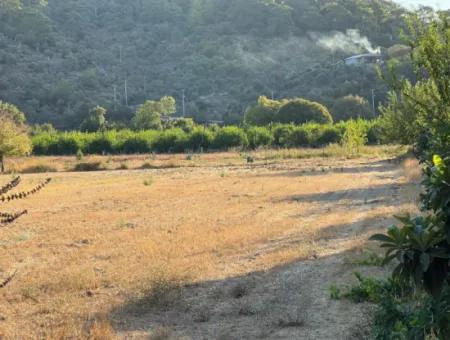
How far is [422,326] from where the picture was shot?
3.93m

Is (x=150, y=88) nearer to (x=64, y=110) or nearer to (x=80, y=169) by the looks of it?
(x=64, y=110)

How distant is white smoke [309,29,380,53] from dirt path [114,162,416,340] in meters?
128

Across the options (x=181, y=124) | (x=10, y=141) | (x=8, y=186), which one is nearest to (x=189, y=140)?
(x=181, y=124)

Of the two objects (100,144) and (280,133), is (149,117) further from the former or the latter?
(280,133)

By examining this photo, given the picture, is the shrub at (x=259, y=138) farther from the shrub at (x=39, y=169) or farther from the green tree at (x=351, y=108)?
the shrub at (x=39, y=169)

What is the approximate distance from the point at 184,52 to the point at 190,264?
126 metres

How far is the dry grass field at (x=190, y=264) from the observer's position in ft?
23.9

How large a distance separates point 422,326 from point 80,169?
42.5 m

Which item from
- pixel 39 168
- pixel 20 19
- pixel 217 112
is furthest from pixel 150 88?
pixel 39 168

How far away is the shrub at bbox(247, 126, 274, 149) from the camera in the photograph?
66062mm

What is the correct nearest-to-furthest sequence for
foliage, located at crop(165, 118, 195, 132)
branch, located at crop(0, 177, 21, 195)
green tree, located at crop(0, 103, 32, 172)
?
1. branch, located at crop(0, 177, 21, 195)
2. green tree, located at crop(0, 103, 32, 172)
3. foliage, located at crop(165, 118, 195, 132)

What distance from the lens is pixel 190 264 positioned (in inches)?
412

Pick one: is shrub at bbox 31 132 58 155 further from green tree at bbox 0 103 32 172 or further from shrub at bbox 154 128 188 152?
green tree at bbox 0 103 32 172

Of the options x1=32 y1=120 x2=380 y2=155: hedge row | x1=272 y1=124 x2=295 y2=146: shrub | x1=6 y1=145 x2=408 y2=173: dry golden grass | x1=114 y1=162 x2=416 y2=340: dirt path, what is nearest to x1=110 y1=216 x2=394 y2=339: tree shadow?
x1=114 y1=162 x2=416 y2=340: dirt path
